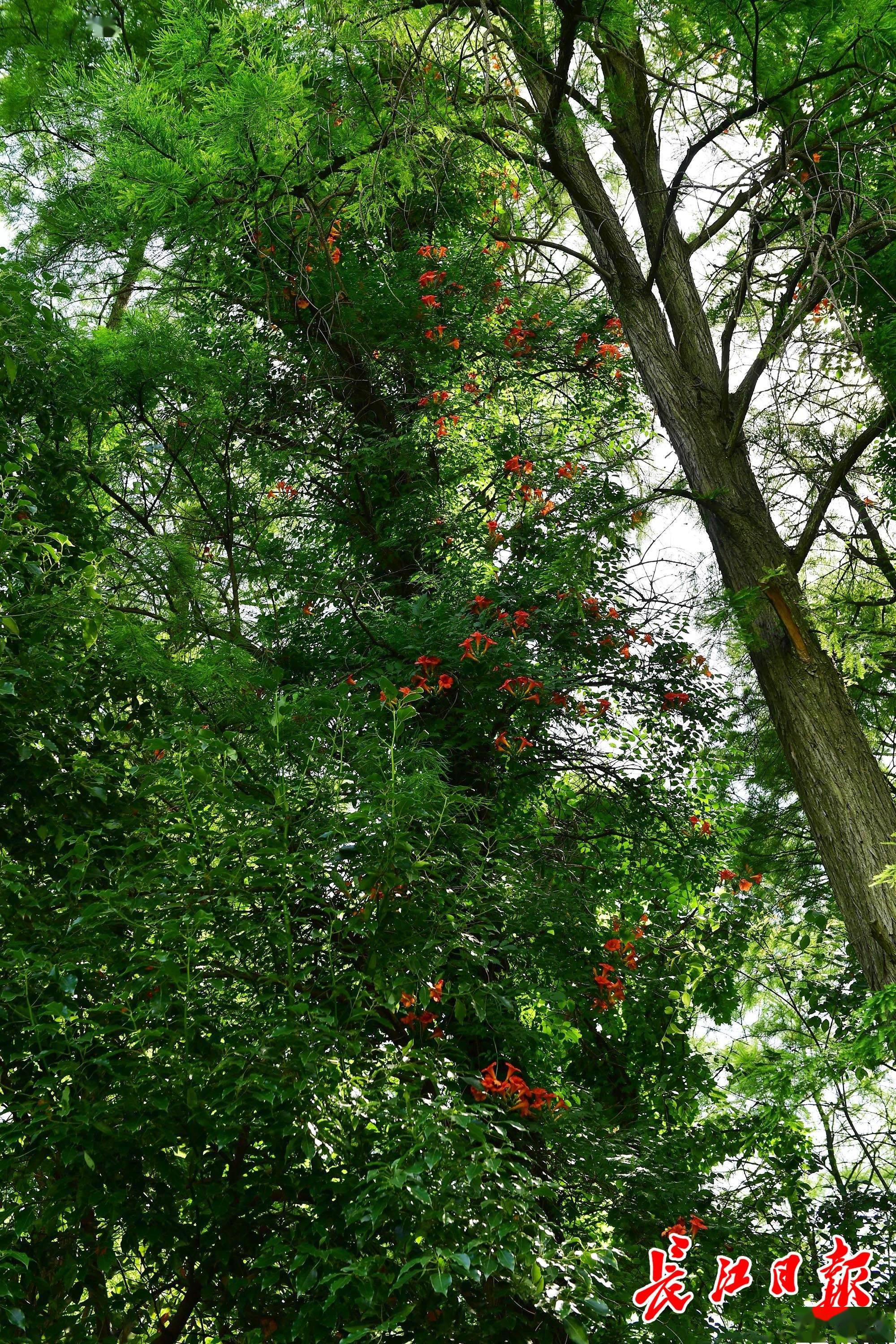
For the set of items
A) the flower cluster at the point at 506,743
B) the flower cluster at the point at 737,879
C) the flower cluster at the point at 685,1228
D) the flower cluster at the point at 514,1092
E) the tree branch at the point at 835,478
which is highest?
the tree branch at the point at 835,478

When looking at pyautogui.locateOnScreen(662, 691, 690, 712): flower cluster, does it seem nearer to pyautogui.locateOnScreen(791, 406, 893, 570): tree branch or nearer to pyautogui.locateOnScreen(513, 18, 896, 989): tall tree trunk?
pyautogui.locateOnScreen(513, 18, 896, 989): tall tree trunk

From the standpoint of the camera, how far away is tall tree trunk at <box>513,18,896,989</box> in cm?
358

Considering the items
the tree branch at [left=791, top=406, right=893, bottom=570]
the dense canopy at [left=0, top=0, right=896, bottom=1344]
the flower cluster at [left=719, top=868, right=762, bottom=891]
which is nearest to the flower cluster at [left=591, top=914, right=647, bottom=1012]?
the dense canopy at [left=0, top=0, right=896, bottom=1344]

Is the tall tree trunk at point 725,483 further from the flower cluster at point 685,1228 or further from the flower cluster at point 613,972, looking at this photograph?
the flower cluster at point 613,972

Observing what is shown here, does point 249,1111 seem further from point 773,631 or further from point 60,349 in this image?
point 60,349

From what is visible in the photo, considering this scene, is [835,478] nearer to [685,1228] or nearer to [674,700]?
[674,700]

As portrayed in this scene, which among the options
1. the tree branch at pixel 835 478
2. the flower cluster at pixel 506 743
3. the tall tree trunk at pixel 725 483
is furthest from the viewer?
the flower cluster at pixel 506 743

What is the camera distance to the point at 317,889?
289cm

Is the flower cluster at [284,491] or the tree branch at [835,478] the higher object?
the flower cluster at [284,491]

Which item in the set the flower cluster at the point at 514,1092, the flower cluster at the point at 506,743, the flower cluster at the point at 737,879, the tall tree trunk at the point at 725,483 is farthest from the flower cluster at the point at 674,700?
the flower cluster at the point at 514,1092

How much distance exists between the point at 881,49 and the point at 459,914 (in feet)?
9.60

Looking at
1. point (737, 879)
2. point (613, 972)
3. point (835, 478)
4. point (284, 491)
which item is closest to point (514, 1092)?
point (613, 972)

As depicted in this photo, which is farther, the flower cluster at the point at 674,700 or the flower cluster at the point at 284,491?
the flower cluster at the point at 284,491

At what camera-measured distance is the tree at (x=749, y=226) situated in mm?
3527
